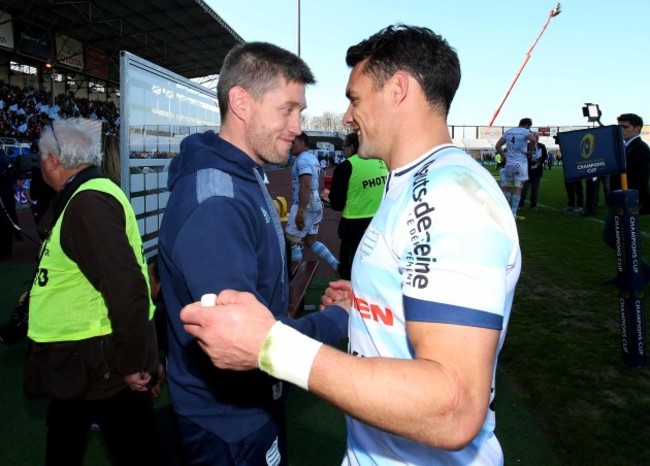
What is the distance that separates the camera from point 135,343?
2375mm

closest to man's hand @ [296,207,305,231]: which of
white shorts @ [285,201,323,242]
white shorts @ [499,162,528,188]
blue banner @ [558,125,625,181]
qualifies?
white shorts @ [285,201,323,242]

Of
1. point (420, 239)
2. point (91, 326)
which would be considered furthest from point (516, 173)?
point (420, 239)

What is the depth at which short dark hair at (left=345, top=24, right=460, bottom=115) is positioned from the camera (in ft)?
4.61

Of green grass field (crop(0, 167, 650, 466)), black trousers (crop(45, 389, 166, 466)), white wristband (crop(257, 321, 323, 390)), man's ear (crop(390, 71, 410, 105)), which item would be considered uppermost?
man's ear (crop(390, 71, 410, 105))

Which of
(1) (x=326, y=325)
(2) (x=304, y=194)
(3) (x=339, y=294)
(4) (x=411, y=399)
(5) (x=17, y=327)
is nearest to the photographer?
(4) (x=411, y=399)

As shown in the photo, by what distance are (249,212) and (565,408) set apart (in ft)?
11.4

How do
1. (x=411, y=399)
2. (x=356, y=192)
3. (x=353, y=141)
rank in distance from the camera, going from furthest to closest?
(x=353, y=141) → (x=356, y=192) → (x=411, y=399)

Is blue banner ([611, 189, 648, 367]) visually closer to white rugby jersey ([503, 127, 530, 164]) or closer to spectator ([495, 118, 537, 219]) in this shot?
spectator ([495, 118, 537, 219])

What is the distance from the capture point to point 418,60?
4.61 feet

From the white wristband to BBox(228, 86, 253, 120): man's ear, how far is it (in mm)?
1190

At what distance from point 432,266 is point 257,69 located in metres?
1.26

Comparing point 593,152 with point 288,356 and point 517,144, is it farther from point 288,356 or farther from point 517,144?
point 517,144

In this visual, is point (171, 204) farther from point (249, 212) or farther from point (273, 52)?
point (273, 52)

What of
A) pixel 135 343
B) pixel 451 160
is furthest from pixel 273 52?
pixel 135 343
